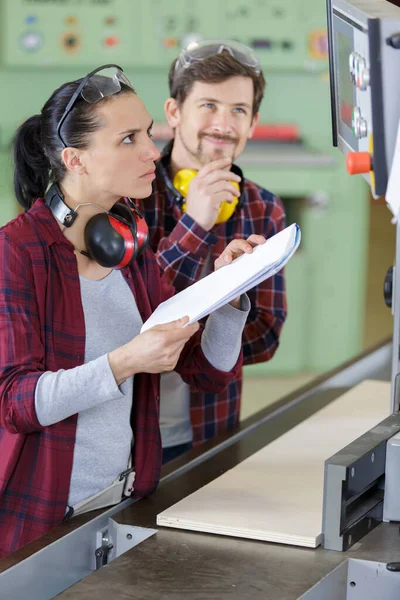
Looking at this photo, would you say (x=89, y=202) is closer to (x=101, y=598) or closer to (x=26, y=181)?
(x=26, y=181)

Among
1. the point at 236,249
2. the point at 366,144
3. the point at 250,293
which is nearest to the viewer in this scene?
the point at 366,144

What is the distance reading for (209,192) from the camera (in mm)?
1847

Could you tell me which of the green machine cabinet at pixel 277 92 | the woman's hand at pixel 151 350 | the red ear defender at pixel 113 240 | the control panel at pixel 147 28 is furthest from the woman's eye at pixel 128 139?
the control panel at pixel 147 28

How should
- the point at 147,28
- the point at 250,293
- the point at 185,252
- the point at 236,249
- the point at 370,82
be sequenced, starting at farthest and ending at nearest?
the point at 147,28
the point at 250,293
the point at 185,252
the point at 236,249
the point at 370,82

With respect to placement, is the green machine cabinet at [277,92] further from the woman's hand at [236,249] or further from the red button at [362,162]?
the red button at [362,162]

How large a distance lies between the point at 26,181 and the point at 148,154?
0.73 ft

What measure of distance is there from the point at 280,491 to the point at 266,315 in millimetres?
510

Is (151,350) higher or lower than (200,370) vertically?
higher

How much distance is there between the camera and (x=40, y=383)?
1.39 m

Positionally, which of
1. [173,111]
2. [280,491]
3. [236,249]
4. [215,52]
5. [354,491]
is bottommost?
[280,491]

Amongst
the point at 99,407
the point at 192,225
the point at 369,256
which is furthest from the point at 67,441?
the point at 369,256

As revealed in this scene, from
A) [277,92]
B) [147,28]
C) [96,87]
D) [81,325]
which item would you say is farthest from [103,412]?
[277,92]

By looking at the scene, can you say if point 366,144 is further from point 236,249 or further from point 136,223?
point 136,223

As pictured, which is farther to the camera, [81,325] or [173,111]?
[173,111]
